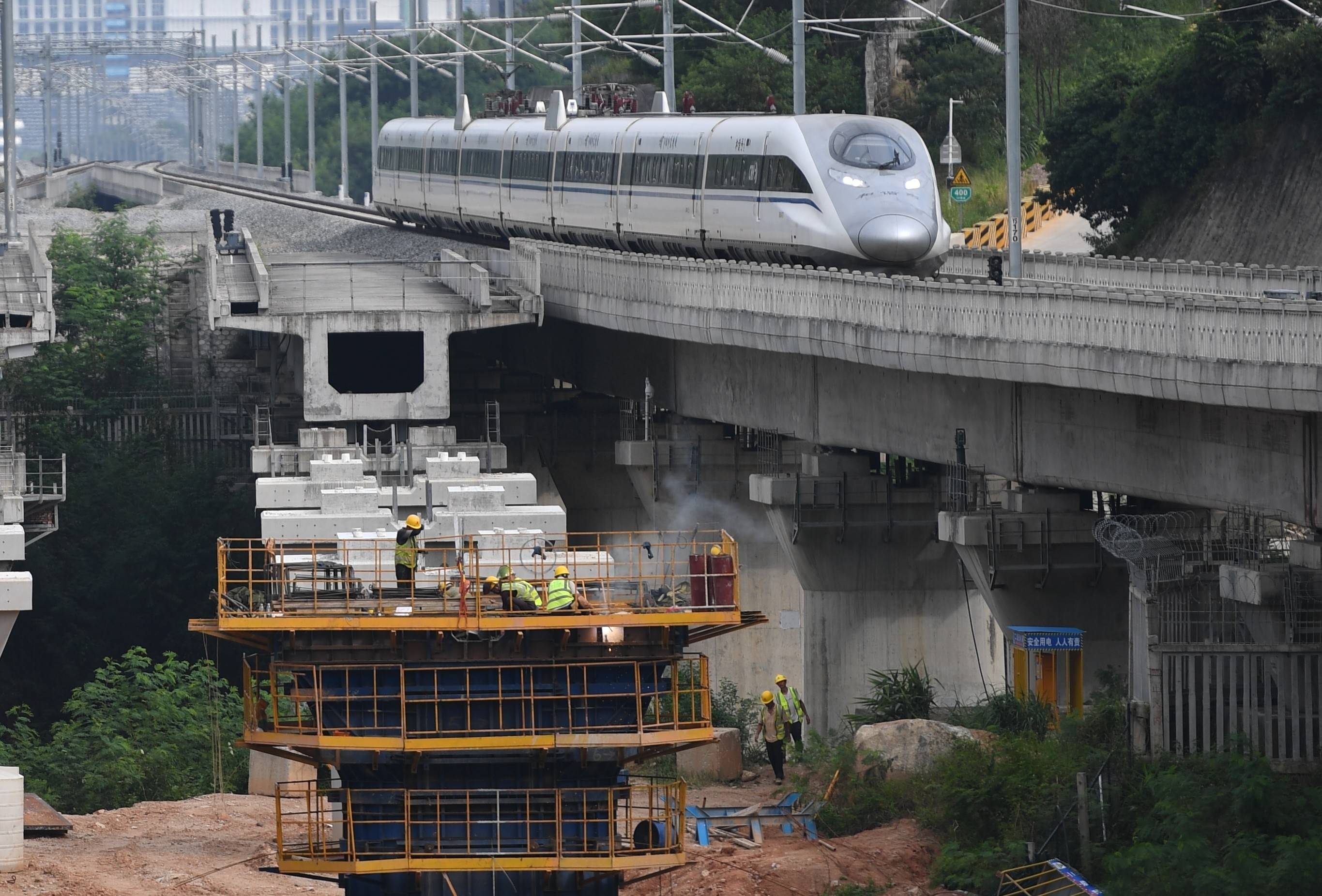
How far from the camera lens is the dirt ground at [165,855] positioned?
92.5 ft

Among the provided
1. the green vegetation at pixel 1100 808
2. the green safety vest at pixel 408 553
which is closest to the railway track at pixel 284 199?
the green vegetation at pixel 1100 808

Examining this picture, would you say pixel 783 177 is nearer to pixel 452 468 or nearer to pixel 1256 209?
pixel 452 468

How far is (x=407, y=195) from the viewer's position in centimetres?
7294

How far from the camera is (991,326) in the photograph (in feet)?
102

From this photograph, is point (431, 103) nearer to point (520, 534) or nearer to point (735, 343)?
point (735, 343)

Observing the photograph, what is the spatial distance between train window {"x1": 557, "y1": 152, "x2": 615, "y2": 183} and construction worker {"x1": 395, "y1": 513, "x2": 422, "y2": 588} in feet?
82.0

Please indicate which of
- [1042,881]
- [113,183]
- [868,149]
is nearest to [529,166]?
[868,149]

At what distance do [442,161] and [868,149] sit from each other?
2683cm

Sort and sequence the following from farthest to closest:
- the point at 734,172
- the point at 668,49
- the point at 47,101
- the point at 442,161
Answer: the point at 47,101, the point at 442,161, the point at 668,49, the point at 734,172

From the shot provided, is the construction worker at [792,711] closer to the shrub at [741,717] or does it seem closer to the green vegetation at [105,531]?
the shrub at [741,717]

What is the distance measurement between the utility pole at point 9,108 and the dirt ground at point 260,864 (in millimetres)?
34826

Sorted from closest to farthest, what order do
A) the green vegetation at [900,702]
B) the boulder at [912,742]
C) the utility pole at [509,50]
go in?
the boulder at [912,742], the green vegetation at [900,702], the utility pole at [509,50]

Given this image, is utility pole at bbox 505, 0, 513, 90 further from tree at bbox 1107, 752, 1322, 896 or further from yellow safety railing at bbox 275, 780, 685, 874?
tree at bbox 1107, 752, 1322, 896

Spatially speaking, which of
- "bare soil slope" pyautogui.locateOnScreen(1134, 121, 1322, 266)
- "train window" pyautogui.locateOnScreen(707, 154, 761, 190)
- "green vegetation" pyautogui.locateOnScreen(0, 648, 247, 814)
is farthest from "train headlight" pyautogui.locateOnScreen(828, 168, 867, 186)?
"bare soil slope" pyautogui.locateOnScreen(1134, 121, 1322, 266)
